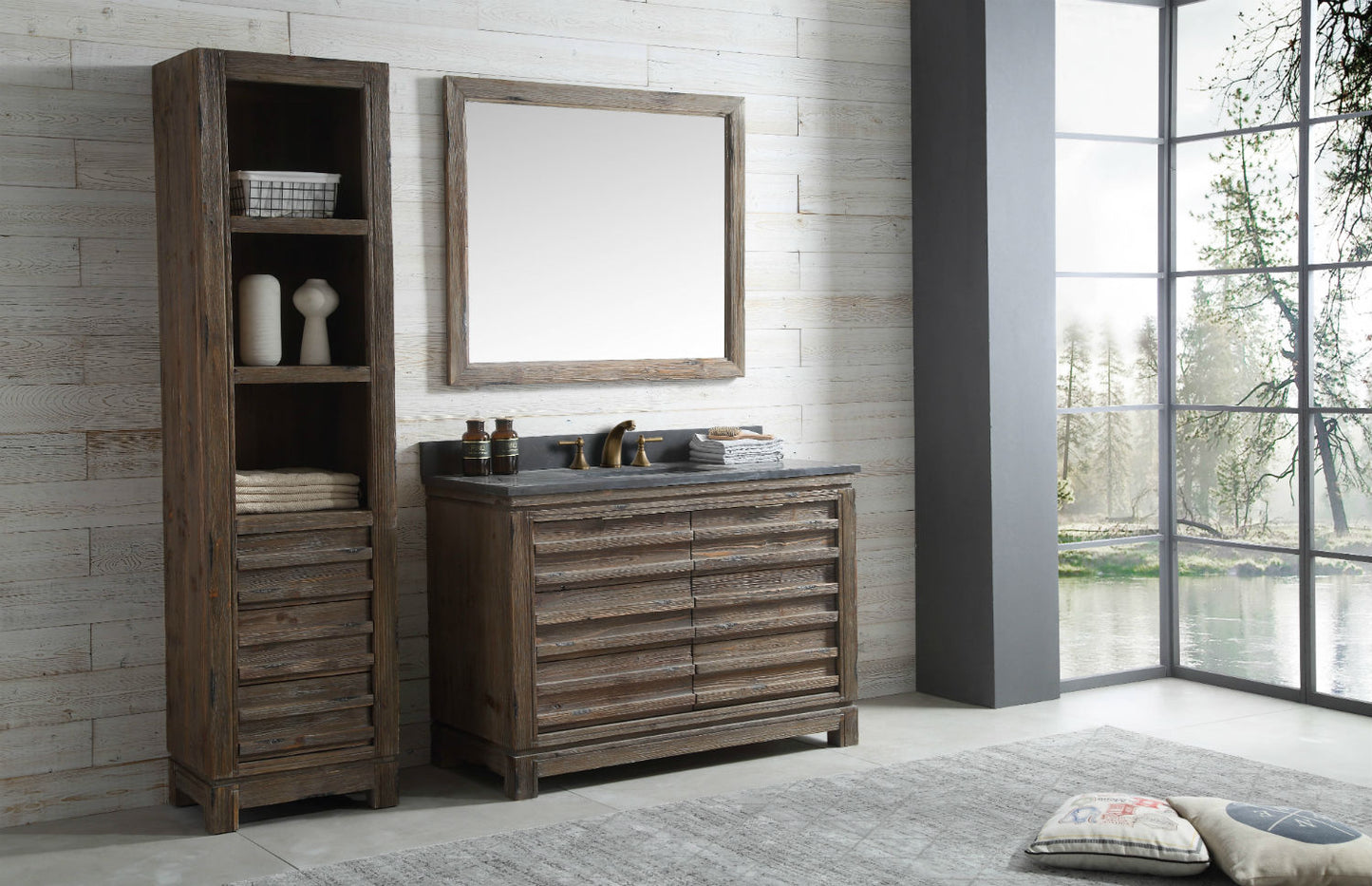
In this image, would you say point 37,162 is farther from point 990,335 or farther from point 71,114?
point 990,335

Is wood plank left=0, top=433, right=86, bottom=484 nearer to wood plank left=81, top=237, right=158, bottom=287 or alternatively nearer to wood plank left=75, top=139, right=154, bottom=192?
wood plank left=81, top=237, right=158, bottom=287

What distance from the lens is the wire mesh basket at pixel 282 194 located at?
3.88m

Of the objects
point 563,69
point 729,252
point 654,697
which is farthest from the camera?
point 729,252

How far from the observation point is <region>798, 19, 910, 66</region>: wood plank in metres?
5.14

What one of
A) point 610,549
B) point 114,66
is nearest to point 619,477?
point 610,549

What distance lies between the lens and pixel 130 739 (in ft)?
13.5

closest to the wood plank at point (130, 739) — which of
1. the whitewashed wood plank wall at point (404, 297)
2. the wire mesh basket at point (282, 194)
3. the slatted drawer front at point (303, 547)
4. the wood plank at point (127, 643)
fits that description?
the whitewashed wood plank wall at point (404, 297)

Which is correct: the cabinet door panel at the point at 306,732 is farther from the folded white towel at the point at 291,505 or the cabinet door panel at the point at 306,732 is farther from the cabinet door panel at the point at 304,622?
the folded white towel at the point at 291,505

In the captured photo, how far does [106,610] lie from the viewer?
4.05 m

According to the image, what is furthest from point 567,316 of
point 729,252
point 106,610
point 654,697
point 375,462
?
point 106,610

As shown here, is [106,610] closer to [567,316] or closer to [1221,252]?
[567,316]

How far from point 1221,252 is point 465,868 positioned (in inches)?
143

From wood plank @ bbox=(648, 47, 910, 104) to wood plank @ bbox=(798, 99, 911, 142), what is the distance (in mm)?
27

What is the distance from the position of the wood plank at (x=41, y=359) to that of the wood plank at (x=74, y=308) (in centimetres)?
3
